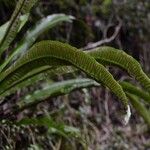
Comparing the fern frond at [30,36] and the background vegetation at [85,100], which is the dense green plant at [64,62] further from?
the background vegetation at [85,100]

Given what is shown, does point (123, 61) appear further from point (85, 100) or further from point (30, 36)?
point (85, 100)

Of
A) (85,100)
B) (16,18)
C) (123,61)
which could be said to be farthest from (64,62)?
(85,100)

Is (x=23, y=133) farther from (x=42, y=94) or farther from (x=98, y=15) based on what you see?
(x=98, y=15)

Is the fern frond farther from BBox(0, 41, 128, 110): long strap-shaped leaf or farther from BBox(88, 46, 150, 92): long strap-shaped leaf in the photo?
BBox(88, 46, 150, 92): long strap-shaped leaf

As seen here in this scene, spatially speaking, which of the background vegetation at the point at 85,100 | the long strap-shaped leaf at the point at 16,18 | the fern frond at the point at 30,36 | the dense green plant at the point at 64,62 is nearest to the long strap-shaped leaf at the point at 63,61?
the dense green plant at the point at 64,62

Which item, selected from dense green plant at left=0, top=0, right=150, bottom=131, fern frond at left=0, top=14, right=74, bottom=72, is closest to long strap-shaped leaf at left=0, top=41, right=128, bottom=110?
dense green plant at left=0, top=0, right=150, bottom=131

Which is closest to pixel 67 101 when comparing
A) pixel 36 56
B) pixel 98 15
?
pixel 98 15
